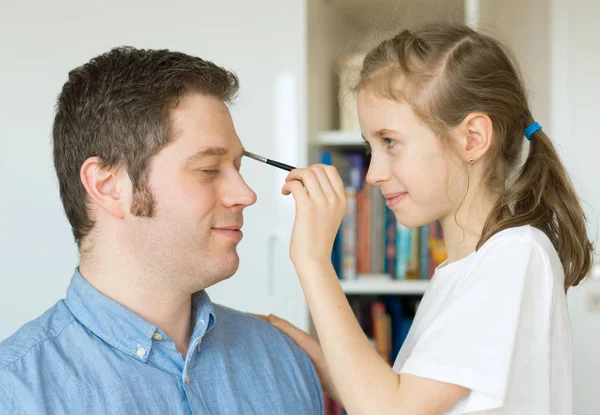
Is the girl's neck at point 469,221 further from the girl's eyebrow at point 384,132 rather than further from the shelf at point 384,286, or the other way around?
the shelf at point 384,286

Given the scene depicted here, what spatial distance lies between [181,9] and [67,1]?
1.10ft

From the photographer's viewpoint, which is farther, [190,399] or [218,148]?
[218,148]

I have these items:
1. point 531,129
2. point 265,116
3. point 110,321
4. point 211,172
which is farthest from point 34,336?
point 265,116

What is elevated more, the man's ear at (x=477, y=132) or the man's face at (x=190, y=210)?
the man's ear at (x=477, y=132)

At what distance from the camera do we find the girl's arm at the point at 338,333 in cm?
113

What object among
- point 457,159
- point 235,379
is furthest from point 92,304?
point 457,159

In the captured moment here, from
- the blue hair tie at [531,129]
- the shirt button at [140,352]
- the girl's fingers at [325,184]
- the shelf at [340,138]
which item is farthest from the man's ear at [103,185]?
the shelf at [340,138]

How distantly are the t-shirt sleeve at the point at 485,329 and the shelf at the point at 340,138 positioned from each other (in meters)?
1.02

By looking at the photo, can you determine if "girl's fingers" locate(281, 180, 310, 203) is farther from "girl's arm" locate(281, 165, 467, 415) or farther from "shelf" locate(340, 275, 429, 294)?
"shelf" locate(340, 275, 429, 294)

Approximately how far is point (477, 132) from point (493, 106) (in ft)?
0.17

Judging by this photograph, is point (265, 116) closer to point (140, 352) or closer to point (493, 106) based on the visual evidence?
point (493, 106)

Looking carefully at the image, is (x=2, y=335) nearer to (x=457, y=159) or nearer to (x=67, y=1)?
(x=67, y=1)

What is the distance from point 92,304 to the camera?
1.28 m

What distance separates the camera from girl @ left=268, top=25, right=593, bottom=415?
3.75 ft
